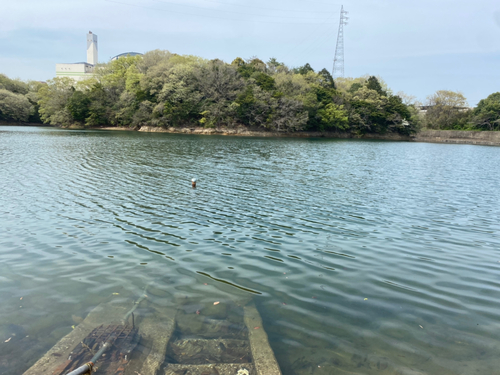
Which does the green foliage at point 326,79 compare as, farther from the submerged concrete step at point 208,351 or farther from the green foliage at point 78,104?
the submerged concrete step at point 208,351

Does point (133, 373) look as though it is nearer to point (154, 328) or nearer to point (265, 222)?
point (154, 328)

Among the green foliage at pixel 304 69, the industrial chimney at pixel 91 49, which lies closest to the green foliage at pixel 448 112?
the green foliage at pixel 304 69

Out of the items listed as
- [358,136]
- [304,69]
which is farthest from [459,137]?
[304,69]

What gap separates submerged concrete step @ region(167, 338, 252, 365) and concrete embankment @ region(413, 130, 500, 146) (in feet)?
333

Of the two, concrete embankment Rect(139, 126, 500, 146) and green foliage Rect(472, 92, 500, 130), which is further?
green foliage Rect(472, 92, 500, 130)

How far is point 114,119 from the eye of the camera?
80875 mm

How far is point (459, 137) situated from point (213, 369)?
10657 cm

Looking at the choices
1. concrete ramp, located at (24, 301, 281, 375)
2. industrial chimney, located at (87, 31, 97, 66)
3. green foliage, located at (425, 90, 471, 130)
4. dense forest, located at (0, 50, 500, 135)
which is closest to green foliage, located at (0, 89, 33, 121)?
dense forest, located at (0, 50, 500, 135)

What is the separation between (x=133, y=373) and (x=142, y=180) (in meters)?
15.3

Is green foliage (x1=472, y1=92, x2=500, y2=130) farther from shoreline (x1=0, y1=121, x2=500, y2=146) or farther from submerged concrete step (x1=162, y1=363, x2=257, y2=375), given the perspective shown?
submerged concrete step (x1=162, y1=363, x2=257, y2=375)

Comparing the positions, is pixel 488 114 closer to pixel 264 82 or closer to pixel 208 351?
pixel 264 82

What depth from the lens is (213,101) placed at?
7581 cm

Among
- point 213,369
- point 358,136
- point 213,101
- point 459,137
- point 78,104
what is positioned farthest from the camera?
point 459,137

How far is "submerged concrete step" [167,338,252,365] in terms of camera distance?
190 inches
